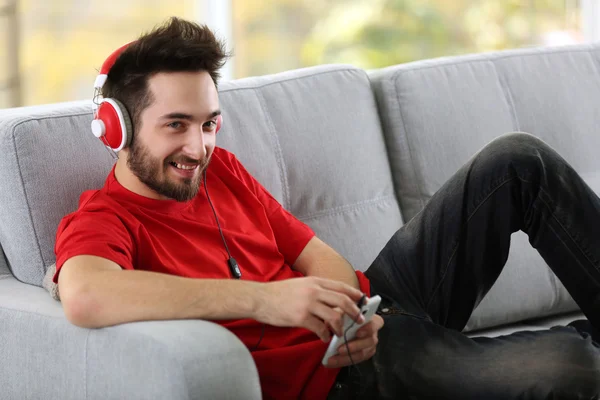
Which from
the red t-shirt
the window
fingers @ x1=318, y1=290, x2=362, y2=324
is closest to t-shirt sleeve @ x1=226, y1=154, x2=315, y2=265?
the red t-shirt

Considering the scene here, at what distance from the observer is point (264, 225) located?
1.83 meters

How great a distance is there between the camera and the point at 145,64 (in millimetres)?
1642

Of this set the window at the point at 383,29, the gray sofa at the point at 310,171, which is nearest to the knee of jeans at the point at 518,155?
the gray sofa at the point at 310,171

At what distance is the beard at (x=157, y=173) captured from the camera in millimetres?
1638

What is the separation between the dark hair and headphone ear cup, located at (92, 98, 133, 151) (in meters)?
0.03

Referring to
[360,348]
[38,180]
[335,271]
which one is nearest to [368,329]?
[360,348]

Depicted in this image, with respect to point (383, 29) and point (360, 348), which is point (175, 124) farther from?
point (383, 29)

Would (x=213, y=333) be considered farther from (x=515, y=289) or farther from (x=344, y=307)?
(x=515, y=289)

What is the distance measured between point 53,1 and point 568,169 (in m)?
1.81

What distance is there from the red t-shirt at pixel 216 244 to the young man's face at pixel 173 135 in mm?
51

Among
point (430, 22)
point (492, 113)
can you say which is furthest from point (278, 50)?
point (492, 113)

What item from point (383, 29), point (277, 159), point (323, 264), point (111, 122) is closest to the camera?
point (111, 122)

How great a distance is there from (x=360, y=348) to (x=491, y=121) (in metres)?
1.02

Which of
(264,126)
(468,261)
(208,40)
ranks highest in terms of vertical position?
(208,40)
